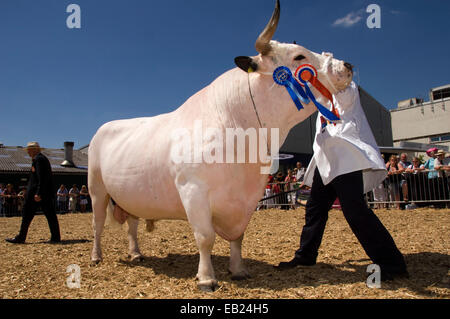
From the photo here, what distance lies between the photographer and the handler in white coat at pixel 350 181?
2908 millimetres

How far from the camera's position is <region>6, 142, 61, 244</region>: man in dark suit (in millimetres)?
6180

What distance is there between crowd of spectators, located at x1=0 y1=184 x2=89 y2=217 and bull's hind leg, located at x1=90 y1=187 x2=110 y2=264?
14.7 meters

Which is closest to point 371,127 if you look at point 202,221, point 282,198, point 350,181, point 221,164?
point 282,198

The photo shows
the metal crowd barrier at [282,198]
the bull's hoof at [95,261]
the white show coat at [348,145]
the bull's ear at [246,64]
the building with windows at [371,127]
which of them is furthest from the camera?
the building with windows at [371,127]

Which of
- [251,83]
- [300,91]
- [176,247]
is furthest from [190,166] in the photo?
[176,247]

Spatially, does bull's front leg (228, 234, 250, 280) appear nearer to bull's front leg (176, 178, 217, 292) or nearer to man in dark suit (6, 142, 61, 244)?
bull's front leg (176, 178, 217, 292)

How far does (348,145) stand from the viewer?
3.14 m

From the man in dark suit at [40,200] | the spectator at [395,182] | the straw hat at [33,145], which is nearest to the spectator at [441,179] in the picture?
the spectator at [395,182]

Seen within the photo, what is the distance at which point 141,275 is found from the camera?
3512 millimetres

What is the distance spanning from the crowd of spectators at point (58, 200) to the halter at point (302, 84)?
17.2 m

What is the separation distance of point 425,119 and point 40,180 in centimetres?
3724

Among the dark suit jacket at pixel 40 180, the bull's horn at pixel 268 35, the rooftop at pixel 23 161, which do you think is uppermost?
the rooftop at pixel 23 161

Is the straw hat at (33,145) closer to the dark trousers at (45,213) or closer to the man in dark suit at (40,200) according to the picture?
the man in dark suit at (40,200)
